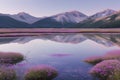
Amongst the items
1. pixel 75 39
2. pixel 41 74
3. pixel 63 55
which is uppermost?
pixel 41 74

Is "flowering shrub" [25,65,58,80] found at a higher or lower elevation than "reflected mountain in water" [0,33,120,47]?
higher

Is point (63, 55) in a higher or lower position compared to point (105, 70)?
lower

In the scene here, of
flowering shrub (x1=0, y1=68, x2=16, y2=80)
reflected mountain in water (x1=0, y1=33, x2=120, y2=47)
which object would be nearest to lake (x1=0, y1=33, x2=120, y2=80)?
flowering shrub (x1=0, y1=68, x2=16, y2=80)

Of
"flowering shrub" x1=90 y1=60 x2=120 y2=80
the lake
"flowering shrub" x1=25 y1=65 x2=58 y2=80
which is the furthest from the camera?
the lake

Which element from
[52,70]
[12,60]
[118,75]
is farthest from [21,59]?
[118,75]

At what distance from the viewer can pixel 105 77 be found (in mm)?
19562

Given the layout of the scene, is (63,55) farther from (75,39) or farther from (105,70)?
(75,39)

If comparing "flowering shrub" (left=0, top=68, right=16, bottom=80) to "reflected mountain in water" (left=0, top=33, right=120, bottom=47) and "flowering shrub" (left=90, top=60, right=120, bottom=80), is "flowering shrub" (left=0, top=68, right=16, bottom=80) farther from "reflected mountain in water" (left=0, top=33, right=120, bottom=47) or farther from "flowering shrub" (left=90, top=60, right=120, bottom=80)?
"reflected mountain in water" (left=0, top=33, right=120, bottom=47)

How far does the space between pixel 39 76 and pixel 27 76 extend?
0.93 m

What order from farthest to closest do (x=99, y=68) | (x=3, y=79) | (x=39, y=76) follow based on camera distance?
(x=99, y=68) → (x=39, y=76) → (x=3, y=79)

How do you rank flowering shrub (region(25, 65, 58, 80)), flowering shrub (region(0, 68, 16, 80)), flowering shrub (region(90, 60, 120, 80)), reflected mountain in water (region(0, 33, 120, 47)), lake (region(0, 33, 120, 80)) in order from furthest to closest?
reflected mountain in water (region(0, 33, 120, 47)) < lake (region(0, 33, 120, 80)) < flowering shrub (region(25, 65, 58, 80)) < flowering shrub (region(90, 60, 120, 80)) < flowering shrub (region(0, 68, 16, 80))

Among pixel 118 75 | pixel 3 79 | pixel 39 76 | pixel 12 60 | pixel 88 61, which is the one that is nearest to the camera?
pixel 118 75

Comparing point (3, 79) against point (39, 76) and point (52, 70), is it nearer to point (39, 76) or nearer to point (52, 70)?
point (39, 76)

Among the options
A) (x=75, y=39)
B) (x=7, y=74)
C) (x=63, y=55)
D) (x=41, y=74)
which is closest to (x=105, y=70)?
(x=41, y=74)
